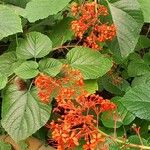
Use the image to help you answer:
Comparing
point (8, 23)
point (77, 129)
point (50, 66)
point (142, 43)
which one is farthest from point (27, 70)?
point (142, 43)

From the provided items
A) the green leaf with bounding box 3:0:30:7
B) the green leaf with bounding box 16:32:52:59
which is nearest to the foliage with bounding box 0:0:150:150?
the green leaf with bounding box 16:32:52:59

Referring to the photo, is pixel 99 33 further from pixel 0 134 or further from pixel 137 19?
pixel 0 134

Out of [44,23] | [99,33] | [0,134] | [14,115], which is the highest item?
[99,33]

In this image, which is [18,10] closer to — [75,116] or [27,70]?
[27,70]

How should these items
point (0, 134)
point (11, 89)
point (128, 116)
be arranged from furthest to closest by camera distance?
point (0, 134) → point (11, 89) → point (128, 116)

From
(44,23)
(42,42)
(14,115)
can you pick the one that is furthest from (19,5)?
(14,115)

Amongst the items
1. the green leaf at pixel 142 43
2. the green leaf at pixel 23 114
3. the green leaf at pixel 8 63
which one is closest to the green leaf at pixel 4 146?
the green leaf at pixel 23 114

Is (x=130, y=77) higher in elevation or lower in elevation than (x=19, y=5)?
lower

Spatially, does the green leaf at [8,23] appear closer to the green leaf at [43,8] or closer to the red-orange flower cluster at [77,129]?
the green leaf at [43,8]
